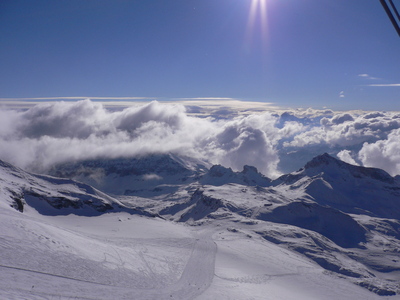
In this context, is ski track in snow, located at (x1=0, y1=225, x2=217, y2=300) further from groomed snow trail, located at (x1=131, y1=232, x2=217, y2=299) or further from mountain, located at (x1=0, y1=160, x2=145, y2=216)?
mountain, located at (x1=0, y1=160, x2=145, y2=216)

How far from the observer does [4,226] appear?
4003cm

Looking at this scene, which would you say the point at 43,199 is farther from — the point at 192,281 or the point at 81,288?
the point at 81,288

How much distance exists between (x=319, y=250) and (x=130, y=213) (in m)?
101

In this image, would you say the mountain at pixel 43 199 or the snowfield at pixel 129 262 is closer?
the snowfield at pixel 129 262

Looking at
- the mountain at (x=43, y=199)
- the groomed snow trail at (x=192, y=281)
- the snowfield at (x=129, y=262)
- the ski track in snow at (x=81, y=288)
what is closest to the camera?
the ski track in snow at (x=81, y=288)

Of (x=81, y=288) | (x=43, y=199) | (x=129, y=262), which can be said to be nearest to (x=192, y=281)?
(x=129, y=262)

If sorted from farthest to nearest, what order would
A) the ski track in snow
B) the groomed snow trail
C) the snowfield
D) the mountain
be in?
1. the mountain
2. the groomed snow trail
3. the snowfield
4. the ski track in snow

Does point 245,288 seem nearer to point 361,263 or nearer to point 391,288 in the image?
point 391,288

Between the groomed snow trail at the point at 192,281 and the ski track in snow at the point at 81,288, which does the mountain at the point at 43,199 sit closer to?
the groomed snow trail at the point at 192,281

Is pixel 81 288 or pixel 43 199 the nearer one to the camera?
pixel 81 288

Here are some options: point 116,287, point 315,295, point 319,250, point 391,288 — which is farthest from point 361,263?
point 116,287

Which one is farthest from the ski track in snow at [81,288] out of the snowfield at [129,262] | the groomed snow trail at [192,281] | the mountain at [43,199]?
the mountain at [43,199]

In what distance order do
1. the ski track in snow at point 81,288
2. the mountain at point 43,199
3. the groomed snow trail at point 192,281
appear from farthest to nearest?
the mountain at point 43,199, the groomed snow trail at point 192,281, the ski track in snow at point 81,288

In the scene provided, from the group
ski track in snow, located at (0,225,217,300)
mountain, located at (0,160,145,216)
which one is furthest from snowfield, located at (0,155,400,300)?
mountain, located at (0,160,145,216)
